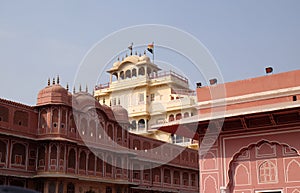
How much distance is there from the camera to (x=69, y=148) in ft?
84.8

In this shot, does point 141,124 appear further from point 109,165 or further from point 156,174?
point 109,165

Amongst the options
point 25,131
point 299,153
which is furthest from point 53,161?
point 299,153

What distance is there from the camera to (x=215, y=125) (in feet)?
52.0

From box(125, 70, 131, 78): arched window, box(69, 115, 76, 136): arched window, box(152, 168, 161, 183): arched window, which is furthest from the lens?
box(125, 70, 131, 78): arched window

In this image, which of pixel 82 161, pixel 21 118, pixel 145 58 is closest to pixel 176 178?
pixel 82 161

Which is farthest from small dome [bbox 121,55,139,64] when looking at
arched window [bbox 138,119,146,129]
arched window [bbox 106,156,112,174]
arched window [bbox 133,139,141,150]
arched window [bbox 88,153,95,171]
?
arched window [bbox 88,153,95,171]

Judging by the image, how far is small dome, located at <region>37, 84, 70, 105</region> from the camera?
84.4 ft

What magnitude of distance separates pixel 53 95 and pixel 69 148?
3197 millimetres

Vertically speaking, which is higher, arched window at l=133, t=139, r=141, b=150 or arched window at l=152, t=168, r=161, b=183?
arched window at l=133, t=139, r=141, b=150

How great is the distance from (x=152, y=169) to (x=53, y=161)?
1109 cm

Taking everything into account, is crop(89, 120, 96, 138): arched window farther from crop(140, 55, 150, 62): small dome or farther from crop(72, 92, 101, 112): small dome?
crop(140, 55, 150, 62): small dome

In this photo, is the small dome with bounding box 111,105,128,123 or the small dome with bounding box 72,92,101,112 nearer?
the small dome with bounding box 72,92,101,112

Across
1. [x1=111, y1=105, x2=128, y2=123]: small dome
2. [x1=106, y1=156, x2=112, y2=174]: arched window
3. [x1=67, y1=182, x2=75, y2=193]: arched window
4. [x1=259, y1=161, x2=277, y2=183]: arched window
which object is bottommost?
[x1=67, y1=182, x2=75, y2=193]: arched window

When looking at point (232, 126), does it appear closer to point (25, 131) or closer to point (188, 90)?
point (25, 131)
